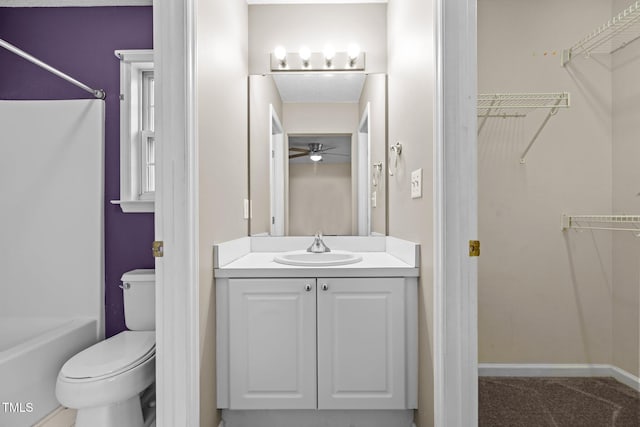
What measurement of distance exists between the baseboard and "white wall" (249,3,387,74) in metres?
2.09

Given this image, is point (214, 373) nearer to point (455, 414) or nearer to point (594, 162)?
point (455, 414)

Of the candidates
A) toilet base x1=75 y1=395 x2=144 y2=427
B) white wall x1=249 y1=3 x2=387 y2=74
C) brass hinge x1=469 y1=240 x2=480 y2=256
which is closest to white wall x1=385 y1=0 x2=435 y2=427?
brass hinge x1=469 y1=240 x2=480 y2=256

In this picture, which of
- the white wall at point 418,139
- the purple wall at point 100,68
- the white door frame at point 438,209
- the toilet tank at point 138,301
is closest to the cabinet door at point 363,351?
the white wall at point 418,139

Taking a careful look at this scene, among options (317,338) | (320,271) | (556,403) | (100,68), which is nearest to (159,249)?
(320,271)

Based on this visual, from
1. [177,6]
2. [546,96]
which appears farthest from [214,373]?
[546,96]

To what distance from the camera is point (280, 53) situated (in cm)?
232

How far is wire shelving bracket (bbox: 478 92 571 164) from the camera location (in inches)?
86.4

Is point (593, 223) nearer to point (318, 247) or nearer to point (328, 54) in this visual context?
point (318, 247)

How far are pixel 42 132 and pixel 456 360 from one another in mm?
2538

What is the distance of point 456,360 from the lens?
1.31 m

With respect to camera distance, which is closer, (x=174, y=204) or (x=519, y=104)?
(x=174, y=204)

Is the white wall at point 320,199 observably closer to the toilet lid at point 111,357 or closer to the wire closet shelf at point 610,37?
the toilet lid at point 111,357

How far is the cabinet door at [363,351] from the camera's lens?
165cm

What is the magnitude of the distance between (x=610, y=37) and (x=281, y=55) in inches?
78.6
